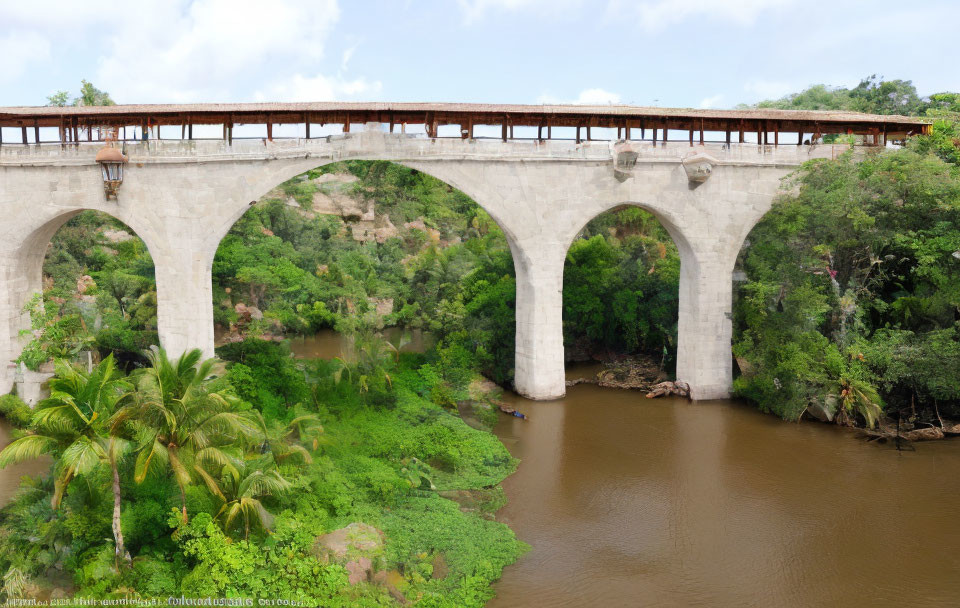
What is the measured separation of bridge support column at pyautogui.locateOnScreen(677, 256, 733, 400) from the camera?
989 inches

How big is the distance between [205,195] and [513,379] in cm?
1177

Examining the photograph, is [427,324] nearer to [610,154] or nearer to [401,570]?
[610,154]

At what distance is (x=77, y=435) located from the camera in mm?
12055

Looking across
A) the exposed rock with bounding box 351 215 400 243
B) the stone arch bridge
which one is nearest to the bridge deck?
the stone arch bridge

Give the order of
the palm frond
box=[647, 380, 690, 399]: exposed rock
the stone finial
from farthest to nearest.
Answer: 1. box=[647, 380, 690, 399]: exposed rock
2. the stone finial
3. the palm frond

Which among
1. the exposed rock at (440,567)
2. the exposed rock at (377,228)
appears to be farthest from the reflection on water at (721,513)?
the exposed rock at (377,228)

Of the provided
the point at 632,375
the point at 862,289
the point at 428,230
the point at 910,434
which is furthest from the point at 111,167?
the point at 910,434

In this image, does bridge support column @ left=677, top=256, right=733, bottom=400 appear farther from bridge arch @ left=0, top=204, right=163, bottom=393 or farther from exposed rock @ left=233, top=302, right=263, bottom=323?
exposed rock @ left=233, top=302, right=263, bottom=323

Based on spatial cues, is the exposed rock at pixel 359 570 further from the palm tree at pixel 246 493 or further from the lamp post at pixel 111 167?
the lamp post at pixel 111 167

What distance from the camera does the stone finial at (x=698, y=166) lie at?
23938 millimetres

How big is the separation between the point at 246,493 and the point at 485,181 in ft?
43.4

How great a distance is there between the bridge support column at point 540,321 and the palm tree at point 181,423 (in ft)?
41.1

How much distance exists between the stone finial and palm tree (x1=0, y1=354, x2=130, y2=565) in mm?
17971

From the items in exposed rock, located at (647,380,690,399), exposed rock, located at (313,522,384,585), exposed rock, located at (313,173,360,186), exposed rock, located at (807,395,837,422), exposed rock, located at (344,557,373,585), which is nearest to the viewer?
exposed rock, located at (344,557,373,585)
